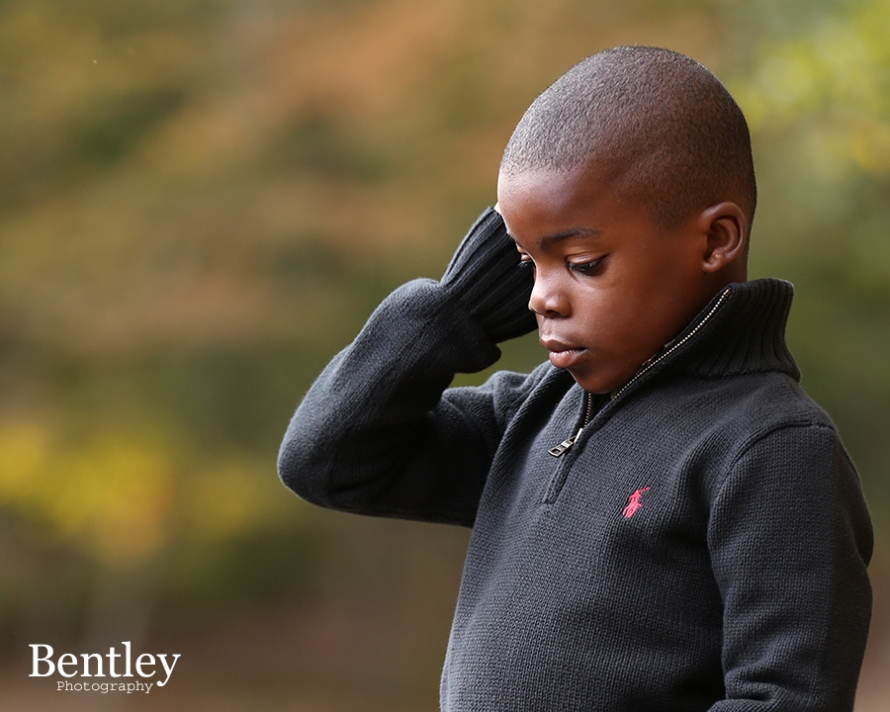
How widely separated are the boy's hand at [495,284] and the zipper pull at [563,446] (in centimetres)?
13

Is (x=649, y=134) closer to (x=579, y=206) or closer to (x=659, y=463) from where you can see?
(x=579, y=206)

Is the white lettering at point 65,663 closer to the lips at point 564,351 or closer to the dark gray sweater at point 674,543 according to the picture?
the dark gray sweater at point 674,543

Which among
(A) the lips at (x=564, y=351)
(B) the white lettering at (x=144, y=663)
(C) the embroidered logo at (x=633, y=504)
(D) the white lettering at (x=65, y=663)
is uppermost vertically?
(D) the white lettering at (x=65, y=663)

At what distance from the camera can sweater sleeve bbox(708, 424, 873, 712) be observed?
706 mm

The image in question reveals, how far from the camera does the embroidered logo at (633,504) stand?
0.78 metres

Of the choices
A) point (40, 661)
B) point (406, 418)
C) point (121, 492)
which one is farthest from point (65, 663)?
point (406, 418)

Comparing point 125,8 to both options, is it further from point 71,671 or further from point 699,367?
point 699,367

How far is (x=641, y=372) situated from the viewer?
32.6 inches

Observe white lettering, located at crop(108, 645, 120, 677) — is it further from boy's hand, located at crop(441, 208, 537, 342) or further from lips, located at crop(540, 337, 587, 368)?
lips, located at crop(540, 337, 587, 368)

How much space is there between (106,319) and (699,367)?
7.72ft

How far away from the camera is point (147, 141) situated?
9.62 feet

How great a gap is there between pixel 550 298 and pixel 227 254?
223 centimetres

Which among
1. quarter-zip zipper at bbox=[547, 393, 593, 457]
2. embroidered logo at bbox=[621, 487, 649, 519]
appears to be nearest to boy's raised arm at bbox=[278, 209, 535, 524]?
quarter-zip zipper at bbox=[547, 393, 593, 457]

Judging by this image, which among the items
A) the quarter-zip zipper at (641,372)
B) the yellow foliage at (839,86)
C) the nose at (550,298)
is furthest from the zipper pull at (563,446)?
the yellow foliage at (839,86)
